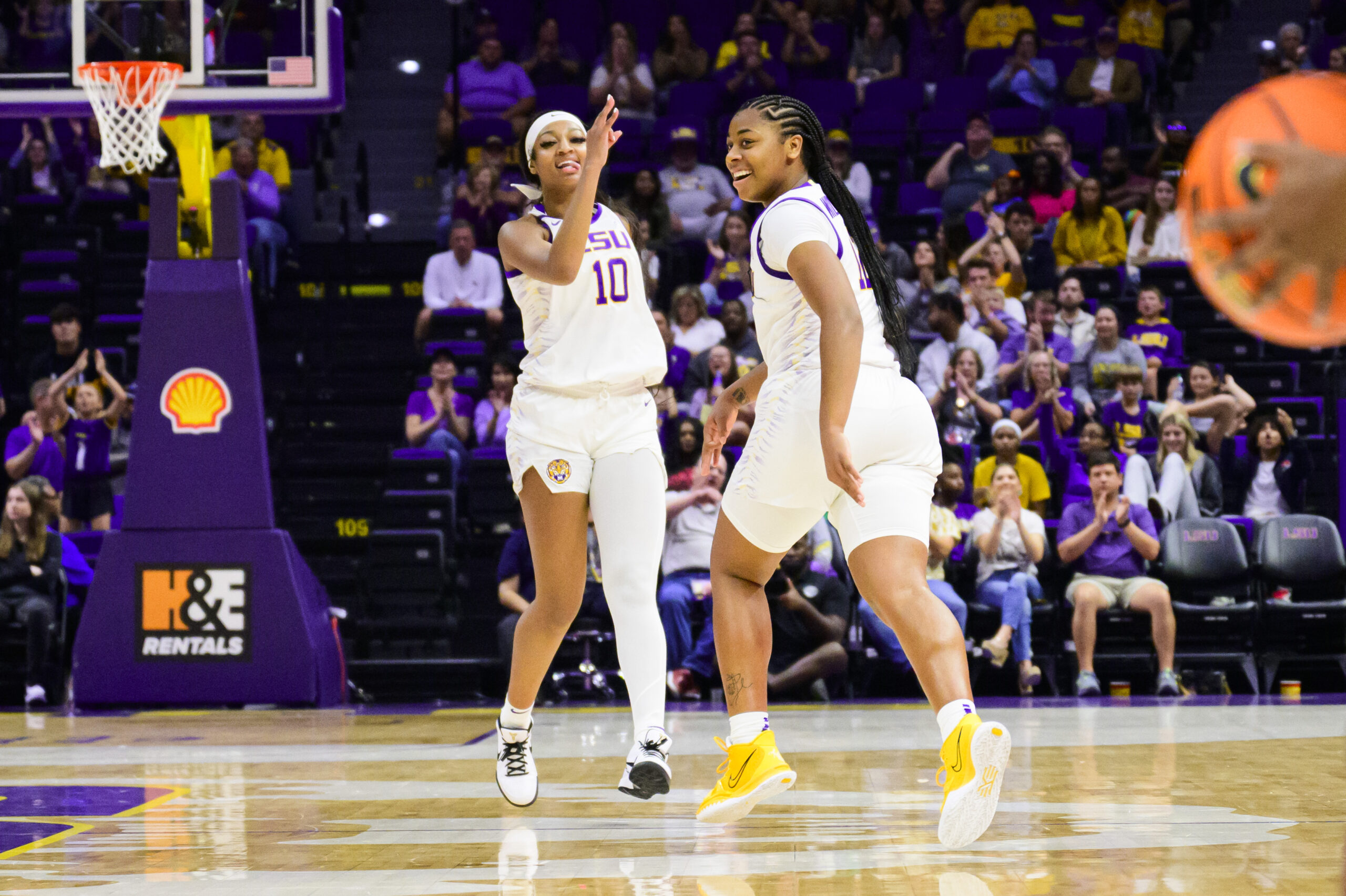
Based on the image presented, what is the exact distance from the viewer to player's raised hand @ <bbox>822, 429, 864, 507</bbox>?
3406 mm

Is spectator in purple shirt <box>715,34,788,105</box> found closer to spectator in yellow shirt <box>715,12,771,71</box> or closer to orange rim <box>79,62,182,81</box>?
spectator in yellow shirt <box>715,12,771,71</box>

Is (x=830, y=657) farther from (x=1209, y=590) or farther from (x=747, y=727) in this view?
(x=747, y=727)

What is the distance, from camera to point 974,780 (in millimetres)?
3287

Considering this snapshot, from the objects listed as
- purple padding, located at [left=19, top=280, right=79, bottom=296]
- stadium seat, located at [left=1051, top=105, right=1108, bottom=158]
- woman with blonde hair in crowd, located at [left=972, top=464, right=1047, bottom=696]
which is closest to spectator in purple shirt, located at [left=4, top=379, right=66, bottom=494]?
purple padding, located at [left=19, top=280, right=79, bottom=296]

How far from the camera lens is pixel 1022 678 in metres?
8.52

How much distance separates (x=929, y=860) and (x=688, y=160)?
10.1 m

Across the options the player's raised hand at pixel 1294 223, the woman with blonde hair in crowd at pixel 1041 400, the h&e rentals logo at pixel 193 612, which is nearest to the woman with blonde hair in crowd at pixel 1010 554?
the woman with blonde hair in crowd at pixel 1041 400

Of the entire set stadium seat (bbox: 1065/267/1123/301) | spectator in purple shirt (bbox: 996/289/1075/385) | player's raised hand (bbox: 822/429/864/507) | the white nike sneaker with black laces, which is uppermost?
stadium seat (bbox: 1065/267/1123/301)

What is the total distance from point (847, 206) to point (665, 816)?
1.73 metres

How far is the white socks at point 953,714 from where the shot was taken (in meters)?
3.37

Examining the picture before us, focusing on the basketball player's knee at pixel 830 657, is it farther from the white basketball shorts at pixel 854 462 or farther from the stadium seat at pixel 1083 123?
the stadium seat at pixel 1083 123

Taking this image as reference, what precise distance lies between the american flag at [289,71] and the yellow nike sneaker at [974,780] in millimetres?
6113

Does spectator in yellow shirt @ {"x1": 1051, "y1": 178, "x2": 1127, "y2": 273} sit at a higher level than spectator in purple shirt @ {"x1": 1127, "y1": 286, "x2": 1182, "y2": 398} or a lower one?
higher

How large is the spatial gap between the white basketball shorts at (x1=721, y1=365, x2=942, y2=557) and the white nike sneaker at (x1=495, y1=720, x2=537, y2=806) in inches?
43.1
